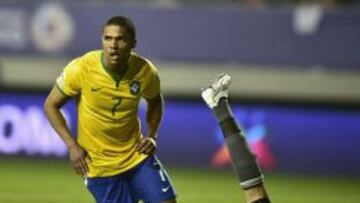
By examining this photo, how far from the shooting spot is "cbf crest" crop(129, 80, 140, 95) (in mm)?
7391

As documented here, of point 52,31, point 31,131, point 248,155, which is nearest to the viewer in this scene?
point 248,155

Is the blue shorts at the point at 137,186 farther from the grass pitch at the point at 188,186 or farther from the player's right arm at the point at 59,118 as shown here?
the grass pitch at the point at 188,186

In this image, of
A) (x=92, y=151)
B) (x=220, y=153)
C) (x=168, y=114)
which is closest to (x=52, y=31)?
(x=168, y=114)

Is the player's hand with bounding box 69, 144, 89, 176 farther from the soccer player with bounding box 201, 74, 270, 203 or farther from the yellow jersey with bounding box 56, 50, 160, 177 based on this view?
the soccer player with bounding box 201, 74, 270, 203

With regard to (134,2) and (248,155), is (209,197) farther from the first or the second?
(248,155)

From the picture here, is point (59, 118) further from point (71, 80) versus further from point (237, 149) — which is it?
point (237, 149)

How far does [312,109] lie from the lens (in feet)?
50.8

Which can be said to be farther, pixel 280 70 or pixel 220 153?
pixel 280 70

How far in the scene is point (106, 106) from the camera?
7359mm

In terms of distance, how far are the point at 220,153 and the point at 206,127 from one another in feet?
1.48

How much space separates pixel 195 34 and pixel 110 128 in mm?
A: 9198

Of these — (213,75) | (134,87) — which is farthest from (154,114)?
(213,75)

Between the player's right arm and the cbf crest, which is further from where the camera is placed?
the cbf crest

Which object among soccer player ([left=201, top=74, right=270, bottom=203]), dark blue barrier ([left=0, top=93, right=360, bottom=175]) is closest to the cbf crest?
soccer player ([left=201, top=74, right=270, bottom=203])
